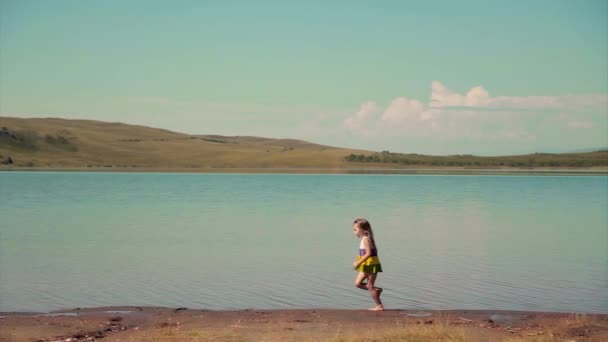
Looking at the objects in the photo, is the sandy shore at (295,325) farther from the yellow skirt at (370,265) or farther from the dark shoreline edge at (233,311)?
the yellow skirt at (370,265)

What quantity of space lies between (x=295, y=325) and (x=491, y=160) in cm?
18499

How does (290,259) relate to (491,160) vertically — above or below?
below

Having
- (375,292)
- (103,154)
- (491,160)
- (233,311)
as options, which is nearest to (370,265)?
(375,292)

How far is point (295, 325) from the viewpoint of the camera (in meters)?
11.2

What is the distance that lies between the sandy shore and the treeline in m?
166

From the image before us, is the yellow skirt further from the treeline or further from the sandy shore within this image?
the treeline

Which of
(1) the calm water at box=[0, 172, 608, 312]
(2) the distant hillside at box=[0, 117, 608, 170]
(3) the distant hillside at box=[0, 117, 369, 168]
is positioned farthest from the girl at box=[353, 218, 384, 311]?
(2) the distant hillside at box=[0, 117, 608, 170]

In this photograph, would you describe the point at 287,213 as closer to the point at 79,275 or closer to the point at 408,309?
the point at 79,275

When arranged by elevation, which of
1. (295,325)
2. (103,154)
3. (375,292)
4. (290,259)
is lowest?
(290,259)

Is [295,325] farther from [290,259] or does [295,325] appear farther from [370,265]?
[290,259]

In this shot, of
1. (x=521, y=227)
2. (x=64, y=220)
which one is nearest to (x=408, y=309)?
(x=521, y=227)

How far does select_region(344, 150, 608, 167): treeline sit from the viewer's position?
179375 millimetres

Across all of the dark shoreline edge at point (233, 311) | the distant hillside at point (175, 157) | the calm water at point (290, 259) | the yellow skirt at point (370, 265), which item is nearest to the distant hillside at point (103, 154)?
the distant hillside at point (175, 157)

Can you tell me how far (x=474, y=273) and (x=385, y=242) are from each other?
21.6 feet
